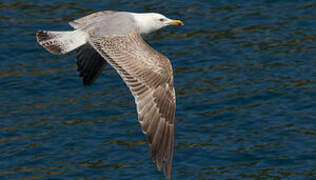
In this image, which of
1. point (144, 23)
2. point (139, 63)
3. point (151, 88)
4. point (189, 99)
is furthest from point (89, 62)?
point (189, 99)

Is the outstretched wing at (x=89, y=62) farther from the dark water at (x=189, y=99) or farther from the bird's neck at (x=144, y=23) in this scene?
the dark water at (x=189, y=99)

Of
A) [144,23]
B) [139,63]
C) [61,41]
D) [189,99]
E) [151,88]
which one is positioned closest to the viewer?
[151,88]

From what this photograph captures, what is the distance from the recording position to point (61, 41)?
525 inches

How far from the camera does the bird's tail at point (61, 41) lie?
1322cm

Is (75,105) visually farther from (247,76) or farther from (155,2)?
(155,2)

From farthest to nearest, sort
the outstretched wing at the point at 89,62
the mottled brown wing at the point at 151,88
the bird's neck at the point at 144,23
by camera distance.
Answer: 1. the outstretched wing at the point at 89,62
2. the bird's neck at the point at 144,23
3. the mottled brown wing at the point at 151,88

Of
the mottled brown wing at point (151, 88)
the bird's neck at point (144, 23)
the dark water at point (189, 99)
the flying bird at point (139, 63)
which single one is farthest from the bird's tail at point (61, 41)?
the dark water at point (189, 99)

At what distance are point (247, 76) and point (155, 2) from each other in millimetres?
5160

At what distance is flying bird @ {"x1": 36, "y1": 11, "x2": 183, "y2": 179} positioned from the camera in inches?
481

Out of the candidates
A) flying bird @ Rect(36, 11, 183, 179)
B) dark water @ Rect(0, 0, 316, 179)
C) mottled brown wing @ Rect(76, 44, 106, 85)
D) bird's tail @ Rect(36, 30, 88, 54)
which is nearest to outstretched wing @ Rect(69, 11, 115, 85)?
mottled brown wing @ Rect(76, 44, 106, 85)

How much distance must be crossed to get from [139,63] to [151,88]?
1.48ft

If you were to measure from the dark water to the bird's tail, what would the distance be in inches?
111

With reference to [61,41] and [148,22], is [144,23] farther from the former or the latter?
[61,41]

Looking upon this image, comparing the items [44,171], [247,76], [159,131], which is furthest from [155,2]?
[159,131]
